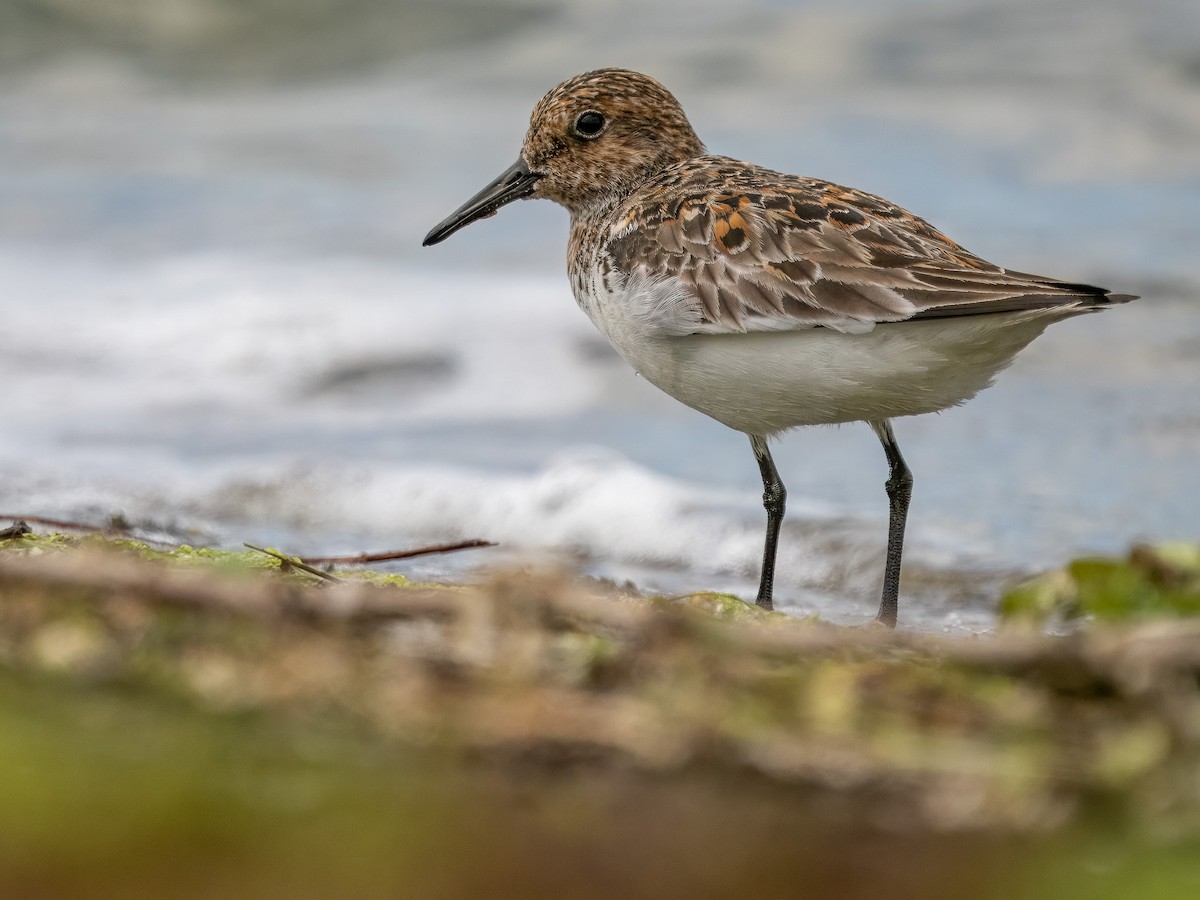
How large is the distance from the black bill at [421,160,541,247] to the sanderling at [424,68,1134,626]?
754mm

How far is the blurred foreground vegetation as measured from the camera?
1769 millimetres

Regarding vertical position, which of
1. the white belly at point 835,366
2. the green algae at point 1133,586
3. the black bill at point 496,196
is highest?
the black bill at point 496,196

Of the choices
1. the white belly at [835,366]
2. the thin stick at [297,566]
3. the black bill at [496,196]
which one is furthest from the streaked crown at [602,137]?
the thin stick at [297,566]

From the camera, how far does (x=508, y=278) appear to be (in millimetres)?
13422

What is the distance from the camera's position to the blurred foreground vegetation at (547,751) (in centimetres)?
177

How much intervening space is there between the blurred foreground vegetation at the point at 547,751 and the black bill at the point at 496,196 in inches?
168

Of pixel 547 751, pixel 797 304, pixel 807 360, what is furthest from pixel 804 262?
pixel 547 751

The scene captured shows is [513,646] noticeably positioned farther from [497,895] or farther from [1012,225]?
[1012,225]

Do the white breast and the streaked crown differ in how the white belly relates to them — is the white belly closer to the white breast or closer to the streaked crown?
the white breast

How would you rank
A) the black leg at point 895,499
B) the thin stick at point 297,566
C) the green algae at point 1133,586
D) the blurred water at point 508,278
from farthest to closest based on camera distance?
the blurred water at point 508,278
the black leg at point 895,499
the thin stick at point 297,566
the green algae at point 1133,586

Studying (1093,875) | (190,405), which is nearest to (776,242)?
(1093,875)

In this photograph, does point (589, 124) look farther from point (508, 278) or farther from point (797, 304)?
point (508, 278)

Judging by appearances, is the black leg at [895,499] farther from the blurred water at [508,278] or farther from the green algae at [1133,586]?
the green algae at [1133,586]

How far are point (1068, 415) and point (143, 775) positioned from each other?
9005 mm
